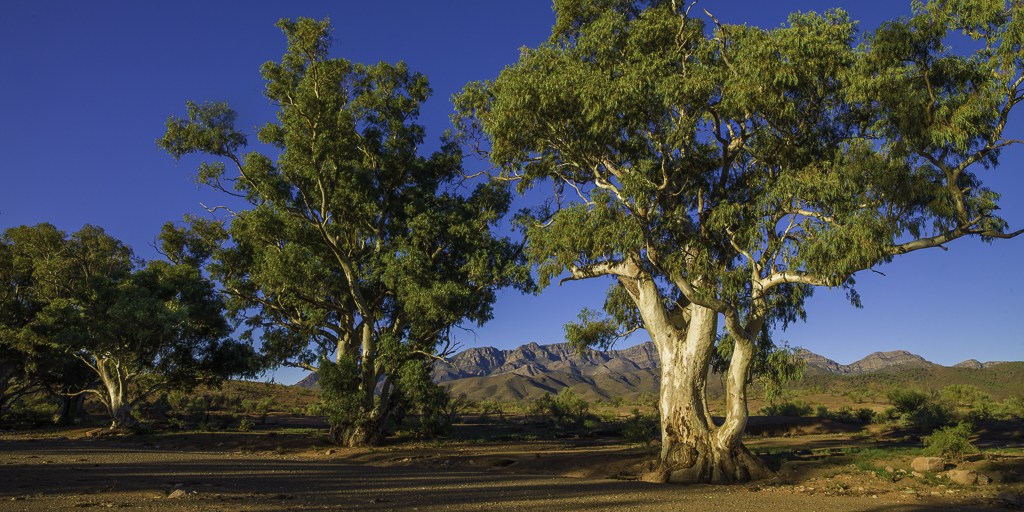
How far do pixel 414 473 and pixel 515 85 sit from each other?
10487 mm

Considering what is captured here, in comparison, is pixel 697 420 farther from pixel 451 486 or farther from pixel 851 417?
pixel 851 417

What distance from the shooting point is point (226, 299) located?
26.8 m

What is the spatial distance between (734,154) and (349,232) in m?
15.9

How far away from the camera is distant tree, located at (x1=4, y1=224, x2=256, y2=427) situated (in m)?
28.1

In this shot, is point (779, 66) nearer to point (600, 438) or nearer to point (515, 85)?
point (515, 85)

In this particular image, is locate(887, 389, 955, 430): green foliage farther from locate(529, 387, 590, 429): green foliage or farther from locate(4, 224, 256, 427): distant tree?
locate(4, 224, 256, 427): distant tree

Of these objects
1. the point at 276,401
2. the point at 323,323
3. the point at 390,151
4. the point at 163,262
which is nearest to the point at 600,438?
the point at 323,323

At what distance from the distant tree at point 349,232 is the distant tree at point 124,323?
4.13m

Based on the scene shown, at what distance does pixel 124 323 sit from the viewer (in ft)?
90.5

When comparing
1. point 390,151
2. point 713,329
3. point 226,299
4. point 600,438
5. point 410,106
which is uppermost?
point 410,106

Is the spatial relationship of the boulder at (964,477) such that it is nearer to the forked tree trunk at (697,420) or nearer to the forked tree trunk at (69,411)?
the forked tree trunk at (697,420)

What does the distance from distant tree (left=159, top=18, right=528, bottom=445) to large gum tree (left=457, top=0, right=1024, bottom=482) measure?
665cm

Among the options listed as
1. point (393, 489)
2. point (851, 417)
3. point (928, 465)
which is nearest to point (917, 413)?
point (851, 417)

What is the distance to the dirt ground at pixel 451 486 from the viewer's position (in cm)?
969
